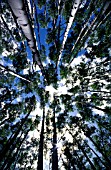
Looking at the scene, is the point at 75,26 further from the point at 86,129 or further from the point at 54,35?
the point at 86,129

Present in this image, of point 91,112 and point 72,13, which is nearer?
point 72,13

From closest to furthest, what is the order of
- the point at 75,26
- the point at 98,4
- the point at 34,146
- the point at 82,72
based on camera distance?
the point at 98,4, the point at 75,26, the point at 82,72, the point at 34,146

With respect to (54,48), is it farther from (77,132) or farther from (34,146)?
(34,146)

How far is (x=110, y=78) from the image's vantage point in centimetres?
1468

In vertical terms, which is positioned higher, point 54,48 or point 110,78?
point 54,48

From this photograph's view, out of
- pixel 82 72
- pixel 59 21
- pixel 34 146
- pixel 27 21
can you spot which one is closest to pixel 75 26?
pixel 59 21

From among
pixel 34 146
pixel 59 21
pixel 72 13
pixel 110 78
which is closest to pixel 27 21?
pixel 72 13

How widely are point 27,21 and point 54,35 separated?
6843 mm

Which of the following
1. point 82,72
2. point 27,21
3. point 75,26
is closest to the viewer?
point 27,21

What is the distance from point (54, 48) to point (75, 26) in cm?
268

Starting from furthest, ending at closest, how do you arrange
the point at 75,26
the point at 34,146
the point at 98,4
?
1. the point at 34,146
2. the point at 75,26
3. the point at 98,4

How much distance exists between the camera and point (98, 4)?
40.0 feet

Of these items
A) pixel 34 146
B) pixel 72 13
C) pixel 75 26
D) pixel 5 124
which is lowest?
pixel 34 146

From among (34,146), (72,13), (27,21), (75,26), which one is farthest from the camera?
(34,146)
